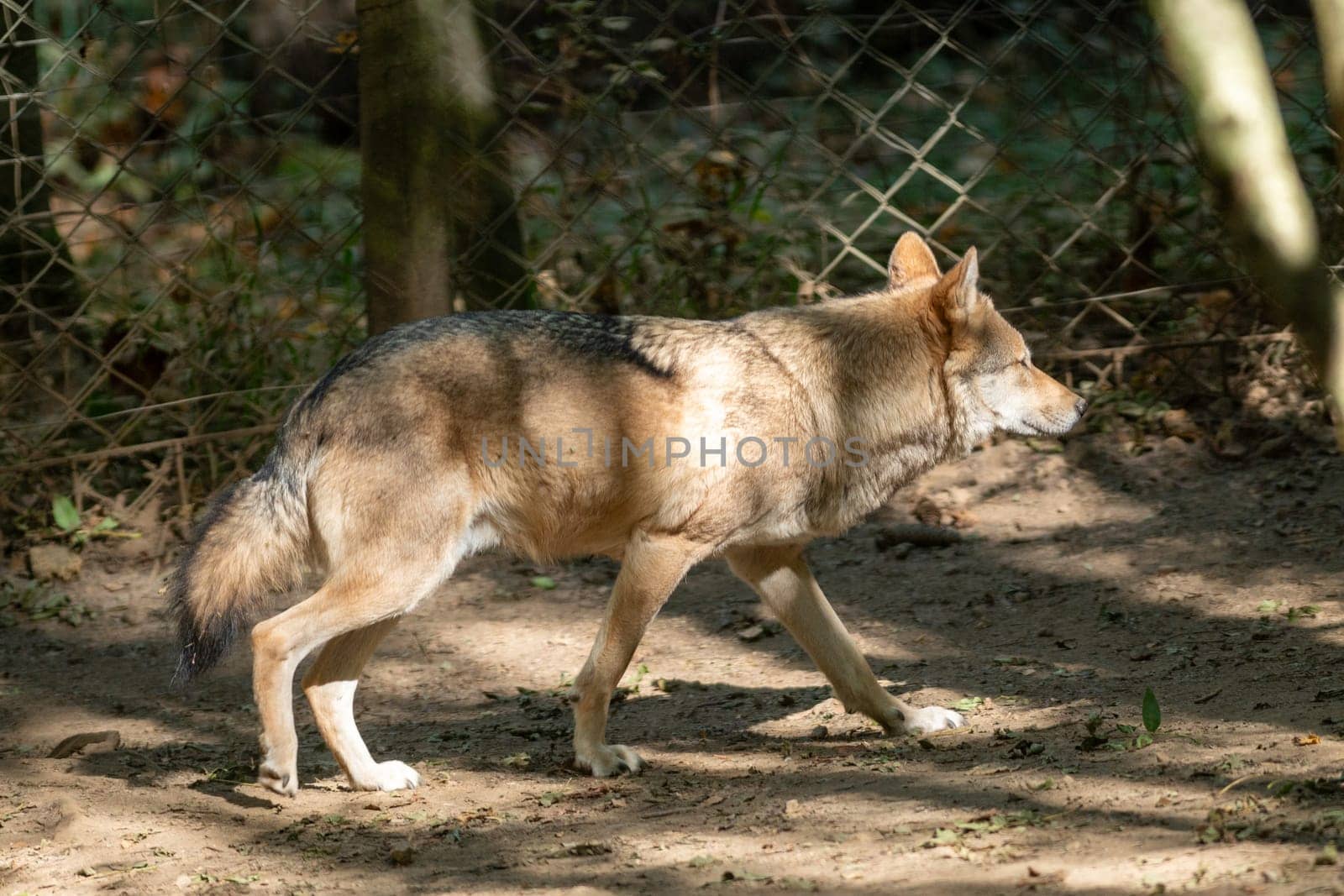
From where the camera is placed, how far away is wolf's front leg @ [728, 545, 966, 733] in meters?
4.54

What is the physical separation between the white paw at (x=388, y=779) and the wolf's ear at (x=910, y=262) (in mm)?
2430

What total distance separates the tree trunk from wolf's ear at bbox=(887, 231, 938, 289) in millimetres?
2079

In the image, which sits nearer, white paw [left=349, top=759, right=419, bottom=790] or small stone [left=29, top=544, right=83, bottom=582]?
white paw [left=349, top=759, right=419, bottom=790]

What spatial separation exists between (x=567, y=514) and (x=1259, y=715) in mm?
2211

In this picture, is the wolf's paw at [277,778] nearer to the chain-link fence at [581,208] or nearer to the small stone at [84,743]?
the small stone at [84,743]

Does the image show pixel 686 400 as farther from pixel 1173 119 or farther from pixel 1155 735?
pixel 1173 119

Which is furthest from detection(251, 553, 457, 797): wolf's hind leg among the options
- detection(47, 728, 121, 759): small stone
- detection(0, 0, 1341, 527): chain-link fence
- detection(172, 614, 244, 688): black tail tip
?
detection(0, 0, 1341, 527): chain-link fence

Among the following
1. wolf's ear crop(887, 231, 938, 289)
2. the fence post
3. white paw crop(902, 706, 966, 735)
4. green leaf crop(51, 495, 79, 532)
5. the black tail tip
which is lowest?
white paw crop(902, 706, 966, 735)

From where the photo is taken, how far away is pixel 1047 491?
21.9ft

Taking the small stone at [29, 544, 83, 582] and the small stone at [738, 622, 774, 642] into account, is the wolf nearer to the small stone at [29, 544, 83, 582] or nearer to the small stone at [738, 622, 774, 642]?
the small stone at [738, 622, 774, 642]

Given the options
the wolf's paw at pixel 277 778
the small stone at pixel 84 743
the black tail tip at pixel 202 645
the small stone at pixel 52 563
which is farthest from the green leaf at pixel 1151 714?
the small stone at pixel 52 563

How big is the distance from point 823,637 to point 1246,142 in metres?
2.54

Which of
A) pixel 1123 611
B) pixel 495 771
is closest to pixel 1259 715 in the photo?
pixel 1123 611

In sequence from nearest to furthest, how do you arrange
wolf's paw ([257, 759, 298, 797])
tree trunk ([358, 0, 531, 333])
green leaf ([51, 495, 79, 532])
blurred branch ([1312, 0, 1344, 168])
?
1. blurred branch ([1312, 0, 1344, 168])
2. wolf's paw ([257, 759, 298, 797])
3. tree trunk ([358, 0, 531, 333])
4. green leaf ([51, 495, 79, 532])
